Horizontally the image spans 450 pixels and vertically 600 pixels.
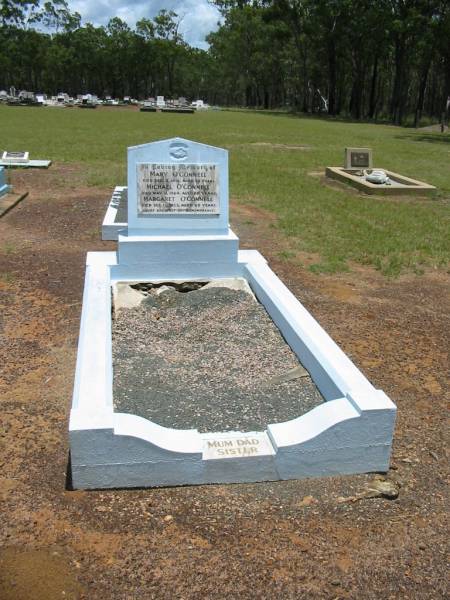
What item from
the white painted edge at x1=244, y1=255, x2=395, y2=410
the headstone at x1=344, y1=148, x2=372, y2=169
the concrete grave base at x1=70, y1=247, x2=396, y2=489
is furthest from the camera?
the headstone at x1=344, y1=148, x2=372, y2=169

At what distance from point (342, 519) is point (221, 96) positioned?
314 ft

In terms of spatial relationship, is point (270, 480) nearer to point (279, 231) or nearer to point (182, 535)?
point (182, 535)

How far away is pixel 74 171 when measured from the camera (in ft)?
46.2

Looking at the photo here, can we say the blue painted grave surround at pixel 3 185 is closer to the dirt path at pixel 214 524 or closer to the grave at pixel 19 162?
the grave at pixel 19 162

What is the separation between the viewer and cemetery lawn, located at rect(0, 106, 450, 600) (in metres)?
2.58

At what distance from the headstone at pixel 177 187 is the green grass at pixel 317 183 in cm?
197

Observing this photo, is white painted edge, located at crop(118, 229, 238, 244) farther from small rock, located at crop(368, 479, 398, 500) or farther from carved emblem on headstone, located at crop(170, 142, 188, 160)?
small rock, located at crop(368, 479, 398, 500)

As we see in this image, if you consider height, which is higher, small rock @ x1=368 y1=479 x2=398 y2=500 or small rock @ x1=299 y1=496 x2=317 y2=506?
small rock @ x1=368 y1=479 x2=398 y2=500

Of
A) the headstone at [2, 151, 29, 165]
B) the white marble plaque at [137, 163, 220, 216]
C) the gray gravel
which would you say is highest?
the white marble plaque at [137, 163, 220, 216]

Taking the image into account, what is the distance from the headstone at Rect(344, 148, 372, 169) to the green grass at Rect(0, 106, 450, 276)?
1.10 meters

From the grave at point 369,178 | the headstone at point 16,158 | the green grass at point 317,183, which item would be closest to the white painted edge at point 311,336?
the green grass at point 317,183

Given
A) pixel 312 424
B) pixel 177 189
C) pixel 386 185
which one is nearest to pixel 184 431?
pixel 312 424

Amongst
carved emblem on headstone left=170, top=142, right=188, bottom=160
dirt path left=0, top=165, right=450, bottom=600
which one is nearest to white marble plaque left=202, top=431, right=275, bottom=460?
dirt path left=0, top=165, right=450, bottom=600

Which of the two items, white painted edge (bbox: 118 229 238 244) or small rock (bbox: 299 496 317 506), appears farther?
white painted edge (bbox: 118 229 238 244)
